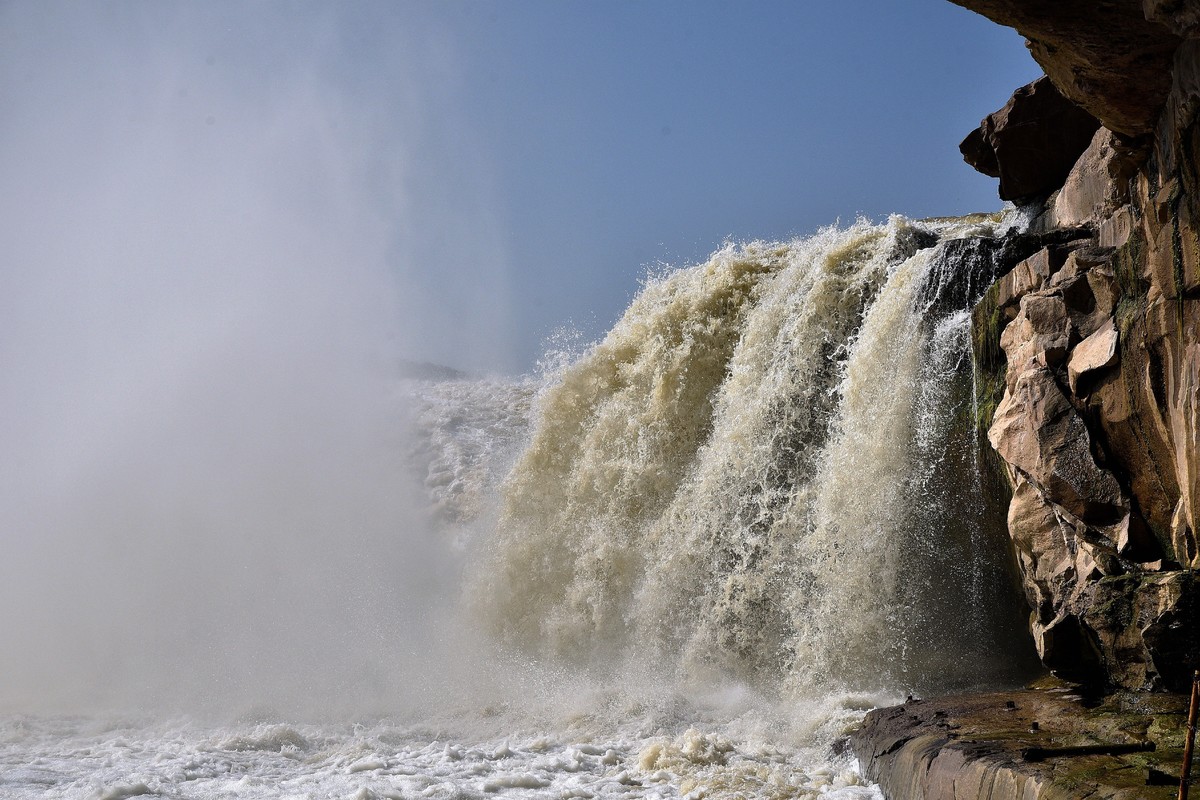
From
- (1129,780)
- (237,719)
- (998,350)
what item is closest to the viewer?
(1129,780)

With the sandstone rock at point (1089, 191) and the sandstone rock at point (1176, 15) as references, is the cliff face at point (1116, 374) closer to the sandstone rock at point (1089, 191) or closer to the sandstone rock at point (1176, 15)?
the sandstone rock at point (1176, 15)

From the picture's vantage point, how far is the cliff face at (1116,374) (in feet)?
17.9

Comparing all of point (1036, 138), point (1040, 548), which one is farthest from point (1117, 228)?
point (1036, 138)

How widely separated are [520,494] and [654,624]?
11.1 ft

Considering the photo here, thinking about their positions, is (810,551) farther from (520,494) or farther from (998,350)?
(520,494)

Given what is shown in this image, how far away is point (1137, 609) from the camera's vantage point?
5.82 metres

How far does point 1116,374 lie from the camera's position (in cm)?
646

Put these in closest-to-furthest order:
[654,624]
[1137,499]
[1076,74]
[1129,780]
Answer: [1129,780], [1076,74], [1137,499], [654,624]

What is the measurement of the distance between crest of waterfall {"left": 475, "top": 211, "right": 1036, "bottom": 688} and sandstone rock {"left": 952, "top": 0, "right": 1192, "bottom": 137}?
3185 millimetres

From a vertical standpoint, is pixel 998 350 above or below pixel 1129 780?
above

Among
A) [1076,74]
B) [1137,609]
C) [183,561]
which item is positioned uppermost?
[1076,74]

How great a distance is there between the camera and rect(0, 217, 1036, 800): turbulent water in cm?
758

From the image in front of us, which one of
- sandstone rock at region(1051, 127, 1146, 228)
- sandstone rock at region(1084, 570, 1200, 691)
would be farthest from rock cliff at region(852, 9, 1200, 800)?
sandstone rock at region(1051, 127, 1146, 228)

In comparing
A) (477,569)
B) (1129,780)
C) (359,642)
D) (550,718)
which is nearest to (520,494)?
(477,569)
